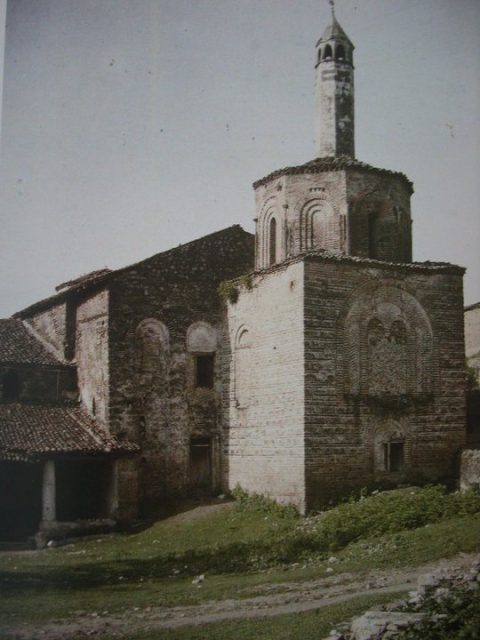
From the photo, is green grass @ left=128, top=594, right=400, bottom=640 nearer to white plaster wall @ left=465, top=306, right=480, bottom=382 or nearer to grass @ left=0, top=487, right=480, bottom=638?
grass @ left=0, top=487, right=480, bottom=638

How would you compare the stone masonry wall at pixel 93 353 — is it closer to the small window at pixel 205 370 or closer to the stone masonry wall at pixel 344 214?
the small window at pixel 205 370

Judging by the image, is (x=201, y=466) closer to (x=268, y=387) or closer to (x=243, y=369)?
(x=243, y=369)

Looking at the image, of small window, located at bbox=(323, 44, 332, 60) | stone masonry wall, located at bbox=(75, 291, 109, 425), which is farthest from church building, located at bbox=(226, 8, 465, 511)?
stone masonry wall, located at bbox=(75, 291, 109, 425)

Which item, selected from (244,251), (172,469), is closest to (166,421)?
(172,469)

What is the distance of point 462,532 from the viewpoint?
1434cm

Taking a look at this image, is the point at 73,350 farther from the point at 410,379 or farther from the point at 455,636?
the point at 455,636

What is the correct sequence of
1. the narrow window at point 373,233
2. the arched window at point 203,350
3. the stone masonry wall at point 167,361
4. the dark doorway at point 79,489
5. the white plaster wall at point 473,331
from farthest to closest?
the white plaster wall at point 473,331 → the arched window at point 203,350 → the dark doorway at point 79,489 → the stone masonry wall at point 167,361 → the narrow window at point 373,233

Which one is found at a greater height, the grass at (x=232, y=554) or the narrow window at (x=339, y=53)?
the narrow window at (x=339, y=53)

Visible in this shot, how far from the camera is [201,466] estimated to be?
23.2 m

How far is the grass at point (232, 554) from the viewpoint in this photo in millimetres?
13562

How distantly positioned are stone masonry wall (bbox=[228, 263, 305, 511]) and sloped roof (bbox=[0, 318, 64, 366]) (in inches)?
260

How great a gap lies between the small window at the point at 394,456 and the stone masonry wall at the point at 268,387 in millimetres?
2645

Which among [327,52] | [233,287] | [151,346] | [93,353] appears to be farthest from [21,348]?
[327,52]

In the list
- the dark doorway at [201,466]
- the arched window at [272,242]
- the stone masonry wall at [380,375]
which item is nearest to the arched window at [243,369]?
the dark doorway at [201,466]
